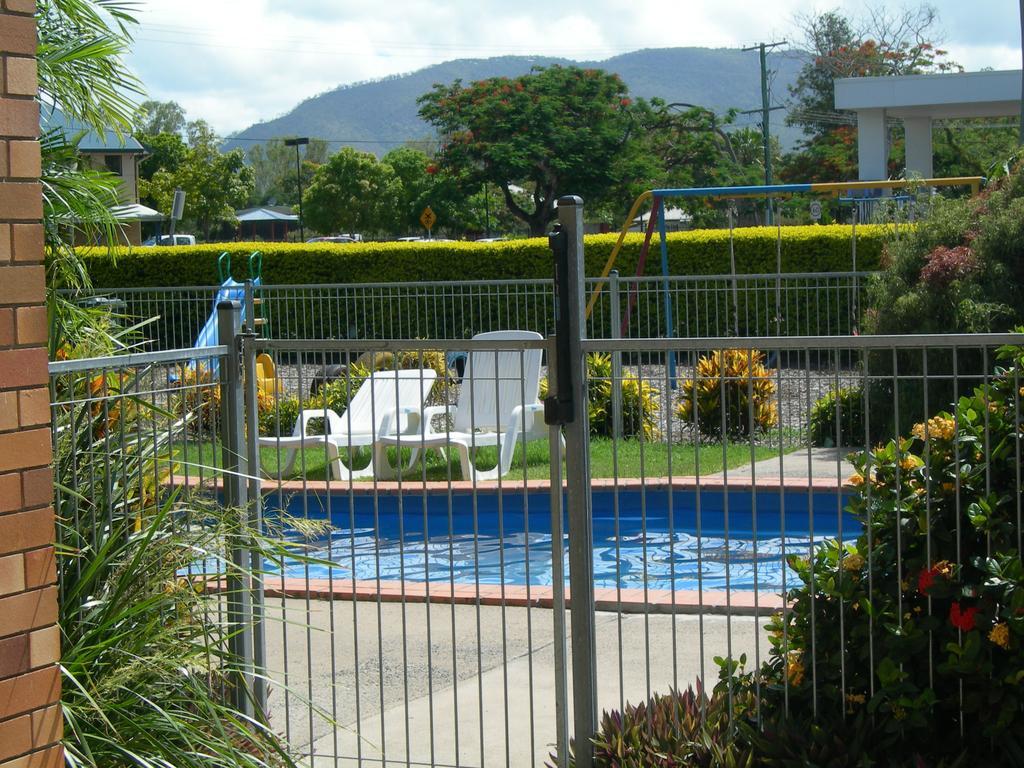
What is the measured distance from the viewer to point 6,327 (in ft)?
10.1

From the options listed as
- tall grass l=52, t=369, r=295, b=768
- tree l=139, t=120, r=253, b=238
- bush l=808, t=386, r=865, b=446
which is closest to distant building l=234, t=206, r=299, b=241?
tree l=139, t=120, r=253, b=238

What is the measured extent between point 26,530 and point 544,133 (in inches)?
1525

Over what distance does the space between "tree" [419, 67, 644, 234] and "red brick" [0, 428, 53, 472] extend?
1450 inches

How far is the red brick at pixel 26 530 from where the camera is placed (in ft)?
9.96

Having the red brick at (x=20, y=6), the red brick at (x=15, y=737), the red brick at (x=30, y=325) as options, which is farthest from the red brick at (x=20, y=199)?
the red brick at (x=15, y=737)

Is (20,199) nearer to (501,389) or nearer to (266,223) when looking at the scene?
(501,389)

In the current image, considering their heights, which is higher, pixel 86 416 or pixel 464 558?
pixel 86 416

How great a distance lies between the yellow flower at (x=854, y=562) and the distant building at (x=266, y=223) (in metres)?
114

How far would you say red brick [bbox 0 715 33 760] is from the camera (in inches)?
120

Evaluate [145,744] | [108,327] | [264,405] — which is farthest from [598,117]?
[145,744]

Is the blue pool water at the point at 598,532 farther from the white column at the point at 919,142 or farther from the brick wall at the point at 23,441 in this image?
the white column at the point at 919,142

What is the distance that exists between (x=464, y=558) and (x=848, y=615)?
5.50 m

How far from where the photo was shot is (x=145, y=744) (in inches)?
141

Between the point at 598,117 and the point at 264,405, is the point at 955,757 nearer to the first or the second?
the point at 264,405
